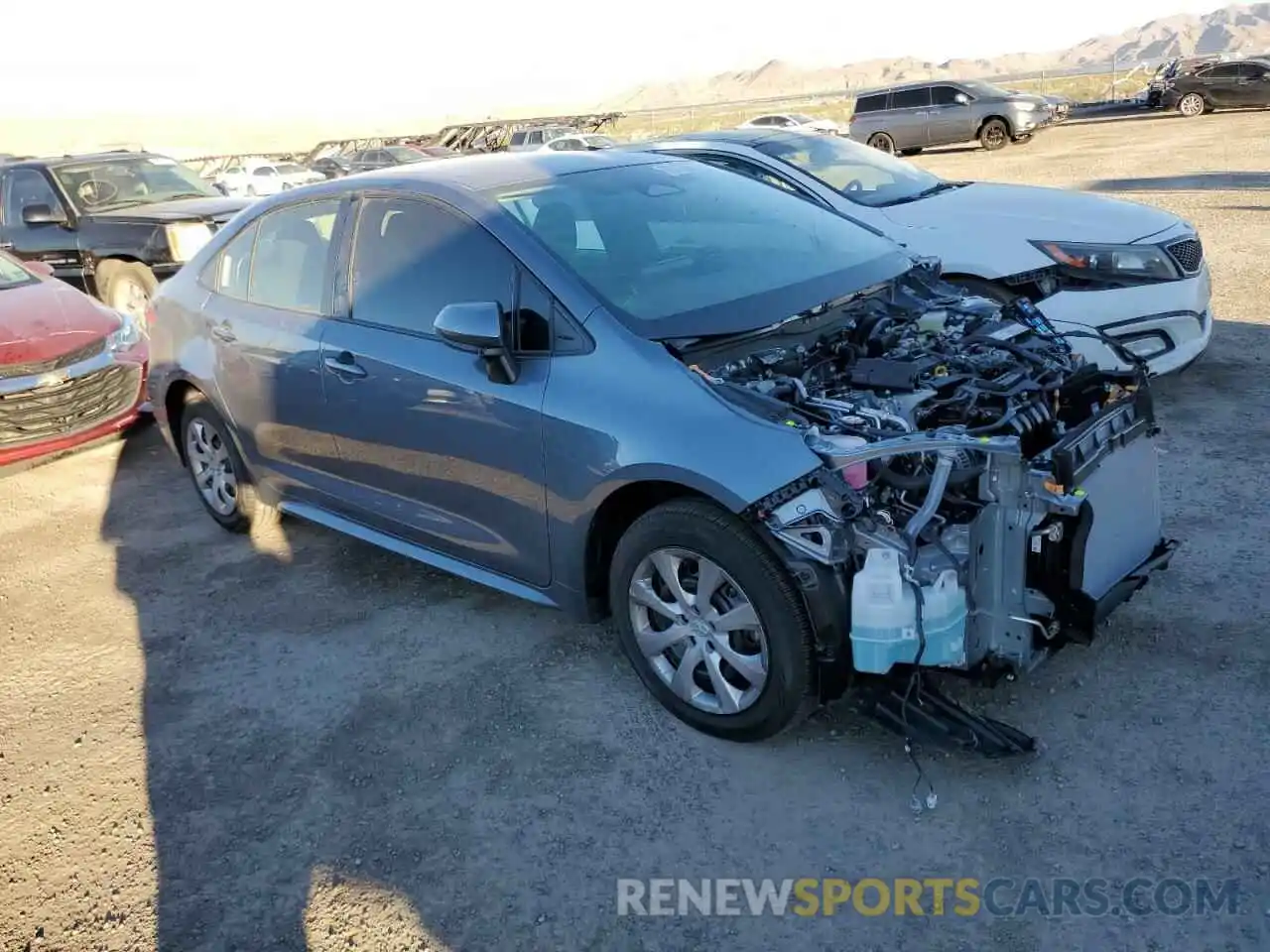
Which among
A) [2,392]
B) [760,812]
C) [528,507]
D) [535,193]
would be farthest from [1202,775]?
[2,392]

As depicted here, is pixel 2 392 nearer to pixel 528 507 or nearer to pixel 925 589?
pixel 528 507

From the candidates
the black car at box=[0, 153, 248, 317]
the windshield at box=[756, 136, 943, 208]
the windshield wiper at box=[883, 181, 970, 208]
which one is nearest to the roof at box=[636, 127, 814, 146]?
the windshield at box=[756, 136, 943, 208]

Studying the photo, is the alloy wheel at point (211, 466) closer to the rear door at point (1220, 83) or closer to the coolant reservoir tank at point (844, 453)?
the coolant reservoir tank at point (844, 453)

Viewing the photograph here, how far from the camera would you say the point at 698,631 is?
130 inches

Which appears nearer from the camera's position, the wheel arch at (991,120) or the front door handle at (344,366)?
the front door handle at (344,366)

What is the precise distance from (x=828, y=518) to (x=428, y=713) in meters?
1.69

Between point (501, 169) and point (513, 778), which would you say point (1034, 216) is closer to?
point (501, 169)

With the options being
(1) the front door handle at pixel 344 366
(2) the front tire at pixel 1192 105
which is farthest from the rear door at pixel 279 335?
(2) the front tire at pixel 1192 105

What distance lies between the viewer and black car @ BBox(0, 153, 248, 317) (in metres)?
Result: 9.41

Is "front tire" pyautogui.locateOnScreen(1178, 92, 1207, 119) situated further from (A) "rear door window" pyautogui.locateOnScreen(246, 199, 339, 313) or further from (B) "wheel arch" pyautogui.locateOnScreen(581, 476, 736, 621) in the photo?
(B) "wheel arch" pyautogui.locateOnScreen(581, 476, 736, 621)

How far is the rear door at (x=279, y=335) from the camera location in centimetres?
441

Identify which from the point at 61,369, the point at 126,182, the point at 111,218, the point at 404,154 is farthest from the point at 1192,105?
the point at 61,369

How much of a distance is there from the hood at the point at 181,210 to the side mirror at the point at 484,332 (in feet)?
22.8

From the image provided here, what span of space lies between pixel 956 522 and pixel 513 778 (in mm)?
1619
